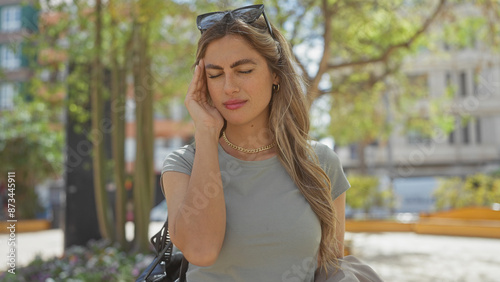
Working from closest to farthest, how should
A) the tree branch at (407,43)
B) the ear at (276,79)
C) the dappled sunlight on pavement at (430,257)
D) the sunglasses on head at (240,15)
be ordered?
1. the sunglasses on head at (240,15)
2. the ear at (276,79)
3. the tree branch at (407,43)
4. the dappled sunlight on pavement at (430,257)

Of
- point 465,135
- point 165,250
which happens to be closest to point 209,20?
point 165,250

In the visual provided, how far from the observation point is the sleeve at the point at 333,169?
202 cm

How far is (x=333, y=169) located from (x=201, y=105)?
609 millimetres

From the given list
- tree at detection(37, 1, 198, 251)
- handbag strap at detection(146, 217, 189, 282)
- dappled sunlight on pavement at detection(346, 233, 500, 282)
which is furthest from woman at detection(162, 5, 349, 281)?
dappled sunlight on pavement at detection(346, 233, 500, 282)

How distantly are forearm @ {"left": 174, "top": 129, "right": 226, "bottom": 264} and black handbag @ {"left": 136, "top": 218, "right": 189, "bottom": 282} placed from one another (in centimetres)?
28

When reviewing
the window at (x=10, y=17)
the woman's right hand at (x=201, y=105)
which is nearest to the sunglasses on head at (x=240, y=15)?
the woman's right hand at (x=201, y=105)

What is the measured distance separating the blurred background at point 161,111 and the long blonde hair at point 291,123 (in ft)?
1.50

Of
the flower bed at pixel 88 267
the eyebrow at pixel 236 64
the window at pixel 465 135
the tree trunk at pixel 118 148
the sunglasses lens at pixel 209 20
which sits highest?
the sunglasses lens at pixel 209 20

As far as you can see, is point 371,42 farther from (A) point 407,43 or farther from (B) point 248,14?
(B) point 248,14

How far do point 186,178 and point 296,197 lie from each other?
16.8 inches

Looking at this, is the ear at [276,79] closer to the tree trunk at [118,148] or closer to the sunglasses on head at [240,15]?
the sunglasses on head at [240,15]

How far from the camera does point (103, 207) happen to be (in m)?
7.80

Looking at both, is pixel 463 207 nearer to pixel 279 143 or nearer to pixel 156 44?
pixel 156 44

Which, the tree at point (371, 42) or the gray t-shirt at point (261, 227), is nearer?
the gray t-shirt at point (261, 227)
